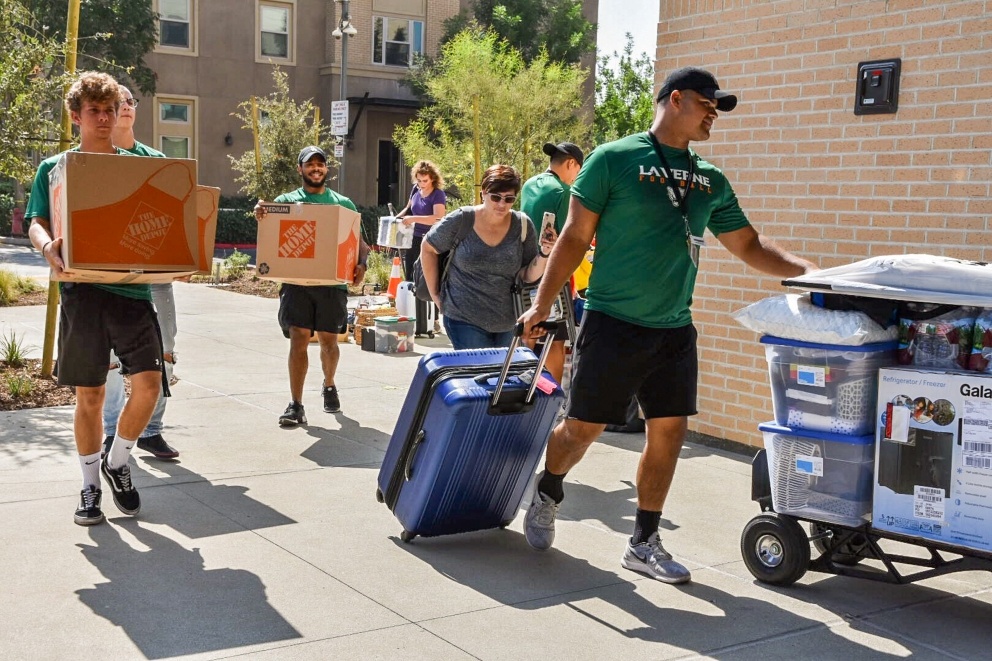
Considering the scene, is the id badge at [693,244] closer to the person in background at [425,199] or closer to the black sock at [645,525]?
the black sock at [645,525]

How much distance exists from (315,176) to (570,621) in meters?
4.36

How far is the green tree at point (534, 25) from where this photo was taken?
34.3m

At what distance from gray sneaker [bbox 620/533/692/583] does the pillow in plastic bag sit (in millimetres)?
1040

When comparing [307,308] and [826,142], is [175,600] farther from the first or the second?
[826,142]

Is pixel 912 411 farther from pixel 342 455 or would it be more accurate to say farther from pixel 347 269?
pixel 347 269

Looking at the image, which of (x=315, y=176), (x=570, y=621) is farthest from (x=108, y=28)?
(x=570, y=621)


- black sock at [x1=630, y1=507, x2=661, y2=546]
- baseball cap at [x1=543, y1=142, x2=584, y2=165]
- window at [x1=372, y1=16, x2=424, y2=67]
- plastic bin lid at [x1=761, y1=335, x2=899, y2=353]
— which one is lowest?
black sock at [x1=630, y1=507, x2=661, y2=546]

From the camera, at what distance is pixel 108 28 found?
29.1 metres

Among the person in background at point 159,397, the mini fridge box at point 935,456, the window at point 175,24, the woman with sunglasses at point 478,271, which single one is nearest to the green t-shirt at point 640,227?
the mini fridge box at point 935,456

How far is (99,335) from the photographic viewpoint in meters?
5.21

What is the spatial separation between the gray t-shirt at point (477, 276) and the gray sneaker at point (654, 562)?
5.31 ft

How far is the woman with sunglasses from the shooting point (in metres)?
6.02

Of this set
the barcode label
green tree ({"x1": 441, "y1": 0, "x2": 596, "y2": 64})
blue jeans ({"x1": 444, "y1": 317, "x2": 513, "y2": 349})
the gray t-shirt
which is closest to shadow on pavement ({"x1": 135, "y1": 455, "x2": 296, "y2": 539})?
blue jeans ({"x1": 444, "y1": 317, "x2": 513, "y2": 349})

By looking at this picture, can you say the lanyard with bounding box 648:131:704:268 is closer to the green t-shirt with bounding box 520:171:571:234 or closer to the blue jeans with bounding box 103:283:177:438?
the green t-shirt with bounding box 520:171:571:234
